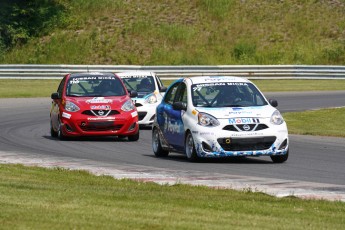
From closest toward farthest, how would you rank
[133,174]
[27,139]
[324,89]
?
[133,174] < [27,139] < [324,89]

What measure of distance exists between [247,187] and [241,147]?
4.11 m

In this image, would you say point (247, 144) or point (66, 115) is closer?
point (247, 144)

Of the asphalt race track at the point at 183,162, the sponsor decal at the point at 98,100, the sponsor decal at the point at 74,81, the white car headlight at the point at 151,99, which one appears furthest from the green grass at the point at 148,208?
A: the white car headlight at the point at 151,99

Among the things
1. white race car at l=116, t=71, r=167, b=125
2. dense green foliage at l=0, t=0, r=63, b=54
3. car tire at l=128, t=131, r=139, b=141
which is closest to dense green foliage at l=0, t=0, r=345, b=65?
dense green foliage at l=0, t=0, r=63, b=54

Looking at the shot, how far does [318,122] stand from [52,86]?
785 inches

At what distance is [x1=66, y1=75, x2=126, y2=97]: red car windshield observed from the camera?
76.9 feet

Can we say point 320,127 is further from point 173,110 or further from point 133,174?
point 133,174

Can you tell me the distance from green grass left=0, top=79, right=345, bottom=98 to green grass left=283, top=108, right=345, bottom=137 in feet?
41.3

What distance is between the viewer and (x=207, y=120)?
17312mm

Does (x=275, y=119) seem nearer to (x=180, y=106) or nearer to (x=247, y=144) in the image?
(x=247, y=144)

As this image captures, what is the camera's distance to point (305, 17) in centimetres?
5575

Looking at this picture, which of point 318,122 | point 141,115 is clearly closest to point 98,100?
point 141,115

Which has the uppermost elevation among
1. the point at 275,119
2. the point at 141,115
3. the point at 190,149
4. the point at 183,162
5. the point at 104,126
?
the point at 275,119

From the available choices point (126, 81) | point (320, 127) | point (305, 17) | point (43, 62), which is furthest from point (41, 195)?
point (305, 17)
